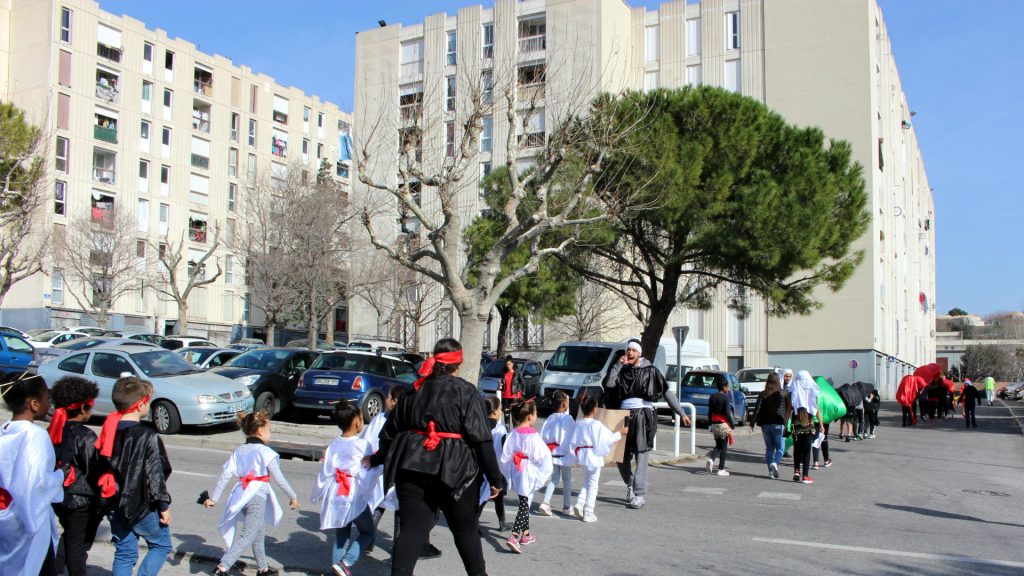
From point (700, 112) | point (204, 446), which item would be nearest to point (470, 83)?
point (204, 446)

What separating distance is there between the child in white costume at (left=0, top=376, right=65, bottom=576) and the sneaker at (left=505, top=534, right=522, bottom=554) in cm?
349

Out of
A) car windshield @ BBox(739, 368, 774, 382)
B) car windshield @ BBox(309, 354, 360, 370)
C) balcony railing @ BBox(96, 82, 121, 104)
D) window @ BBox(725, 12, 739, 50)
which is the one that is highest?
window @ BBox(725, 12, 739, 50)

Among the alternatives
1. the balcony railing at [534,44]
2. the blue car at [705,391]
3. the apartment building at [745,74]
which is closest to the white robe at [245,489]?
the blue car at [705,391]

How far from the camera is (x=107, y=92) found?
4875 centimetres

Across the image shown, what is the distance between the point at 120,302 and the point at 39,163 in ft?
85.4

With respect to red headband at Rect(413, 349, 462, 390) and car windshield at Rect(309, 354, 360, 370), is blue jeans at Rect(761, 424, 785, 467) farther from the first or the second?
car windshield at Rect(309, 354, 360, 370)

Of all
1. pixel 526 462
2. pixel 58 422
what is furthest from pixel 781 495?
pixel 58 422

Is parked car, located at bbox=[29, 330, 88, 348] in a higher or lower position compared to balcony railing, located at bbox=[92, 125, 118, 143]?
lower

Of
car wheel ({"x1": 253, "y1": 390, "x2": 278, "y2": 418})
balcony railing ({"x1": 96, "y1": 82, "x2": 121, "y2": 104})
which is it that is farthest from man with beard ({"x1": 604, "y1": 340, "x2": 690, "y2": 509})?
balcony railing ({"x1": 96, "y1": 82, "x2": 121, "y2": 104})

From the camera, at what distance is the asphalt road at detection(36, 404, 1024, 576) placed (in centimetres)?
655

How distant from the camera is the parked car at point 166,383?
48.2 feet

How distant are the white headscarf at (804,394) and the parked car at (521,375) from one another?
11.6m

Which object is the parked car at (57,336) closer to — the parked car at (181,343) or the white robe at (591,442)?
the parked car at (181,343)

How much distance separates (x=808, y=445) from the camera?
39.9ft
